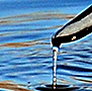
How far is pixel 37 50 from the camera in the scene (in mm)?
7086

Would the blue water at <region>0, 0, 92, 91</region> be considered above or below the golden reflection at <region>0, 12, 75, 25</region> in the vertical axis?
below

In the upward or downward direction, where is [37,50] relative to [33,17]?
downward

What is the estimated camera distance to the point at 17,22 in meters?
9.62

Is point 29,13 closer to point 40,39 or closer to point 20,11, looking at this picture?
point 20,11

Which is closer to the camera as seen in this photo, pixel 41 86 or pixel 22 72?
pixel 41 86

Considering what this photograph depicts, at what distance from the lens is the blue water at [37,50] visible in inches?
226

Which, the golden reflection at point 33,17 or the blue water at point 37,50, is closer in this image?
the blue water at point 37,50

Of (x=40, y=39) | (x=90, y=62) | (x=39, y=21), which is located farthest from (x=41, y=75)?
(x=39, y=21)

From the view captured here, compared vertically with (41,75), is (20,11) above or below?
above

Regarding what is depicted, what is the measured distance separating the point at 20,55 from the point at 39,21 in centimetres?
286

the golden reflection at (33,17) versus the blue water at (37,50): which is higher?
the golden reflection at (33,17)

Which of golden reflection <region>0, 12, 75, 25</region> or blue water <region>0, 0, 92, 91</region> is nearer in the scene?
blue water <region>0, 0, 92, 91</region>

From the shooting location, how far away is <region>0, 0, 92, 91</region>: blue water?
5734 mm

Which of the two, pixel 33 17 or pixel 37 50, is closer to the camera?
pixel 37 50
